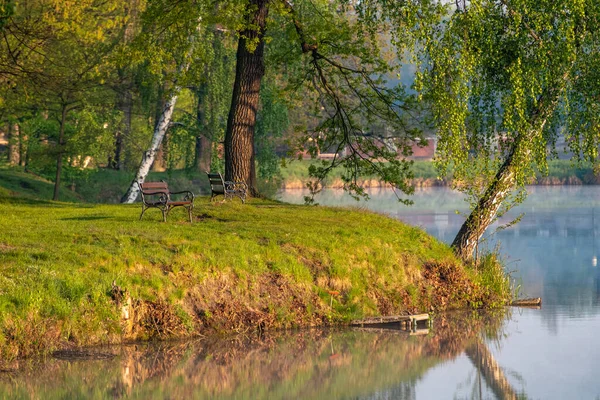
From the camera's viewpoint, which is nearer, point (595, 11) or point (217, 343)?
point (217, 343)

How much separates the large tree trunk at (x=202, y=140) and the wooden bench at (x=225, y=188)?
11924 mm

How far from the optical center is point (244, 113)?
26.9m

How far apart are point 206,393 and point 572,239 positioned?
30.9 metres

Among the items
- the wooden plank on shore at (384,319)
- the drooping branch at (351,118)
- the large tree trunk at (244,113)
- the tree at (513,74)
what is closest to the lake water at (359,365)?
the wooden plank on shore at (384,319)

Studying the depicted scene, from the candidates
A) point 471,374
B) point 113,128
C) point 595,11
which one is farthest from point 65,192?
point 471,374

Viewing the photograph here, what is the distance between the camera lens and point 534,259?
3456 centimetres

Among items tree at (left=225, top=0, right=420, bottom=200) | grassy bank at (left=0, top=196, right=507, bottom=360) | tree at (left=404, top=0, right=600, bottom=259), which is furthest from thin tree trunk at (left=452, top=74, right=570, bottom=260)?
tree at (left=225, top=0, right=420, bottom=200)

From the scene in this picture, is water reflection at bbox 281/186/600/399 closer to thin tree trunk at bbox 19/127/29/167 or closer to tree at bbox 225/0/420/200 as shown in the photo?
tree at bbox 225/0/420/200

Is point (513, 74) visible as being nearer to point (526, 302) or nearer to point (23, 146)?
point (526, 302)

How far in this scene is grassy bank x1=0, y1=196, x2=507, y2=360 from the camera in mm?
15062

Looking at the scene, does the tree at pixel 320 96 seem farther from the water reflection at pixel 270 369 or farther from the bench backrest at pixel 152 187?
the water reflection at pixel 270 369

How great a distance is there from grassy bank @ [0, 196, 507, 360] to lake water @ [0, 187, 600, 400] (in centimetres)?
47

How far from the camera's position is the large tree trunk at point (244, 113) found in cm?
2677

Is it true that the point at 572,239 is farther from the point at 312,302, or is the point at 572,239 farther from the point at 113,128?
the point at 312,302
